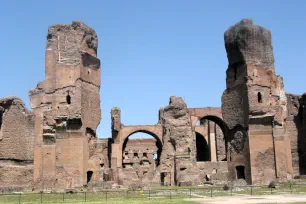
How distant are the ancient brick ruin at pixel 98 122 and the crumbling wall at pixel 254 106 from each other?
60 millimetres

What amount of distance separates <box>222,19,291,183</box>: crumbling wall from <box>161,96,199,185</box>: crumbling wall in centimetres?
286

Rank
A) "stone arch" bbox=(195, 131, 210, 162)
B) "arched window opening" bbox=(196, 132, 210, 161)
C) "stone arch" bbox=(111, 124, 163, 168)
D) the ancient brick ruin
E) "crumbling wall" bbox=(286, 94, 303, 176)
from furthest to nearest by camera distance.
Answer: "arched window opening" bbox=(196, 132, 210, 161), "stone arch" bbox=(195, 131, 210, 162), "stone arch" bbox=(111, 124, 163, 168), "crumbling wall" bbox=(286, 94, 303, 176), the ancient brick ruin

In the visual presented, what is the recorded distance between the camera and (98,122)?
93.1 ft

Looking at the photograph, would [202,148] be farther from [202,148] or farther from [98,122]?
[98,122]

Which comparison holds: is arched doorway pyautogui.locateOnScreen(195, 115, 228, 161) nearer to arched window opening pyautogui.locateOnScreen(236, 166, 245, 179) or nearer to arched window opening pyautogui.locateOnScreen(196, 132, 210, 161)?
arched window opening pyautogui.locateOnScreen(196, 132, 210, 161)

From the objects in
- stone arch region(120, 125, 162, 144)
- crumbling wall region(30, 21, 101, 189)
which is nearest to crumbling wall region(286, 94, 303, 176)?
stone arch region(120, 125, 162, 144)

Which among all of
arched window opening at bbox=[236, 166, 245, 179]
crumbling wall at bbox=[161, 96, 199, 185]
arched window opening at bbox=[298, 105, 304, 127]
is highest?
arched window opening at bbox=[298, 105, 304, 127]

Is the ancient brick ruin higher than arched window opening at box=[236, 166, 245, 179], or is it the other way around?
the ancient brick ruin

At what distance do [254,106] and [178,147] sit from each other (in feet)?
20.4

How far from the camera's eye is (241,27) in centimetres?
2681

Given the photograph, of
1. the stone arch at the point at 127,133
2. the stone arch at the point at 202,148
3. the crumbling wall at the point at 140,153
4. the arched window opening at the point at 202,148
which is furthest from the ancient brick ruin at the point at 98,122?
the crumbling wall at the point at 140,153

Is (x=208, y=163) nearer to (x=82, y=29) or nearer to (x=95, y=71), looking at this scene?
(x=95, y=71)

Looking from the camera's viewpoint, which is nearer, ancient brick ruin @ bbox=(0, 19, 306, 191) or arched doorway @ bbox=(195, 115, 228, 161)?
ancient brick ruin @ bbox=(0, 19, 306, 191)

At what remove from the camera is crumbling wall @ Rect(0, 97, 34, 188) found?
23047mm
